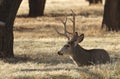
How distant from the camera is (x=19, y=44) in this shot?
50.5ft

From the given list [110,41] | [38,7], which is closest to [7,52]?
[110,41]

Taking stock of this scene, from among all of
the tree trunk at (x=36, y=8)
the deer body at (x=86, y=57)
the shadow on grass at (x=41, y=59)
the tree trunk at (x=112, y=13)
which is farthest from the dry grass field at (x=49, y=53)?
the tree trunk at (x=36, y=8)

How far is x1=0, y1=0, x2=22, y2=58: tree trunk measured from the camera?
1200 centimetres

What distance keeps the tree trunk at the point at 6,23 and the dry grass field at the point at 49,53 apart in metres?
0.32

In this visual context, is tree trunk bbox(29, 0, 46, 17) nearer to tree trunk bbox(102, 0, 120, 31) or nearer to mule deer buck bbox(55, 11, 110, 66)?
tree trunk bbox(102, 0, 120, 31)

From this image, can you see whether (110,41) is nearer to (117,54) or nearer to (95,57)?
(117,54)

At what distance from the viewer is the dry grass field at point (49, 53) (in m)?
9.38

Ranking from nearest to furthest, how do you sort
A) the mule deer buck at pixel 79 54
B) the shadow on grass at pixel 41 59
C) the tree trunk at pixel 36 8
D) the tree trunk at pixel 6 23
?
the mule deer buck at pixel 79 54 < the shadow on grass at pixel 41 59 < the tree trunk at pixel 6 23 < the tree trunk at pixel 36 8

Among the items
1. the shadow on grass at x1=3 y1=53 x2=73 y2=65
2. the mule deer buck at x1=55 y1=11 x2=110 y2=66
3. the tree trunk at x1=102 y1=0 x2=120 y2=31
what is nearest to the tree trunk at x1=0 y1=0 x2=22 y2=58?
the shadow on grass at x1=3 y1=53 x2=73 y2=65

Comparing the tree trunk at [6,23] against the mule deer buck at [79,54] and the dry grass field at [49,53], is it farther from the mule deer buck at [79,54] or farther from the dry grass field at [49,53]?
the mule deer buck at [79,54]

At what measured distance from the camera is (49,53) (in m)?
13.4

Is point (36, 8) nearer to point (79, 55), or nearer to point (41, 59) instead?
point (41, 59)

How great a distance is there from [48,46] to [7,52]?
9.06 feet

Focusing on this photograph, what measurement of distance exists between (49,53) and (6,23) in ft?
5.88
